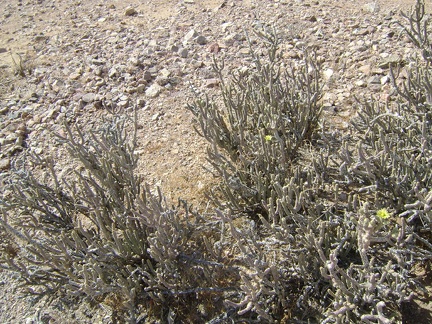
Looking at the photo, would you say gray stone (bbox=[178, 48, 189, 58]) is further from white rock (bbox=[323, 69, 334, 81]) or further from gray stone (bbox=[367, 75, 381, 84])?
gray stone (bbox=[367, 75, 381, 84])

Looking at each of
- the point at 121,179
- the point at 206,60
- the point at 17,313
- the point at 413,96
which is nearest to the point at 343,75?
the point at 413,96

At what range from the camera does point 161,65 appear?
3.91 m

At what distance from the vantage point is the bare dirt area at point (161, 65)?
3.12m

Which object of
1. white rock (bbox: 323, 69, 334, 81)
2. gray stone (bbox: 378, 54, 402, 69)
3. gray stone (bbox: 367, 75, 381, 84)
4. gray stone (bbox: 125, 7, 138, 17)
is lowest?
gray stone (bbox: 367, 75, 381, 84)

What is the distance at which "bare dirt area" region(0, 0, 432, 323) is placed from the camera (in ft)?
10.2

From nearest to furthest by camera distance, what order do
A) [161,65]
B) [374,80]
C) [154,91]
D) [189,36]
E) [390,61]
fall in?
[374,80], [390,61], [154,91], [161,65], [189,36]

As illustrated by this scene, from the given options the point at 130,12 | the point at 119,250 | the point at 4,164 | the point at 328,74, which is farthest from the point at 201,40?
the point at 119,250

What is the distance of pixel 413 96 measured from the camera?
255 cm

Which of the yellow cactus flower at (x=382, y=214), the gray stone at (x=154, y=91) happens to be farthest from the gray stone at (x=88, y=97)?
the yellow cactus flower at (x=382, y=214)

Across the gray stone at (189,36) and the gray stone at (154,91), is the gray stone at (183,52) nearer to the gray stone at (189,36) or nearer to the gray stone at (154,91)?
the gray stone at (189,36)

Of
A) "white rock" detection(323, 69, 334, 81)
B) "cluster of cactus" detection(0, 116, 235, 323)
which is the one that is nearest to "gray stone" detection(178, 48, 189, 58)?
"white rock" detection(323, 69, 334, 81)

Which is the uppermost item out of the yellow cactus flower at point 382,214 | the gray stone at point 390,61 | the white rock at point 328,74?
the white rock at point 328,74

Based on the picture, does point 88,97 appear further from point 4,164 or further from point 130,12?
point 130,12

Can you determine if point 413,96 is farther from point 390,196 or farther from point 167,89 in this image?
A: point 167,89
